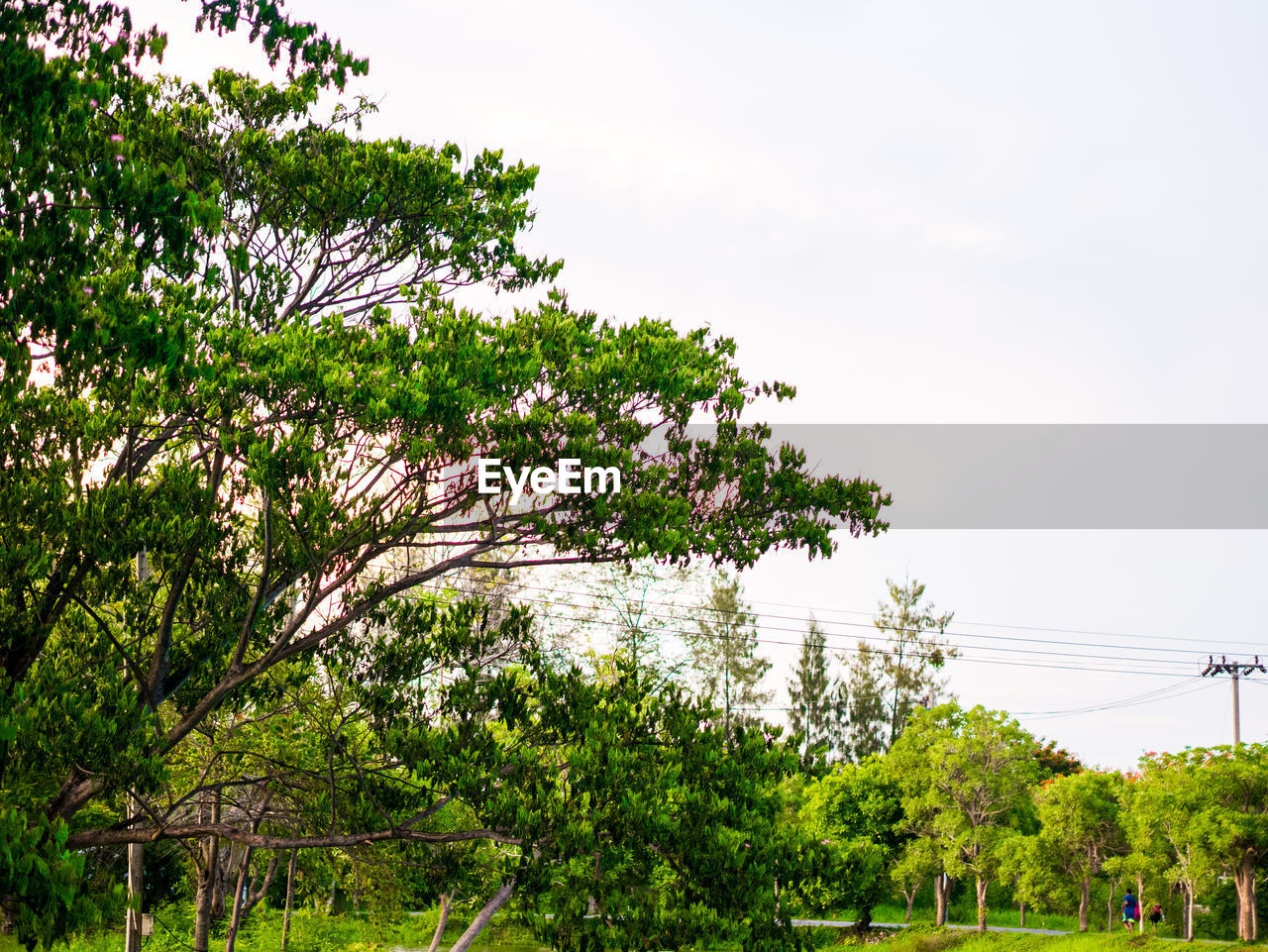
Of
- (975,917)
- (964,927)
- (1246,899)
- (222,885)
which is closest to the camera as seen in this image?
(222,885)

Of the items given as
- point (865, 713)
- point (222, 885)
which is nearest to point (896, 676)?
point (865, 713)

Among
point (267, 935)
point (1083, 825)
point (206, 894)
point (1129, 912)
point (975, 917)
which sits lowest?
point (975, 917)

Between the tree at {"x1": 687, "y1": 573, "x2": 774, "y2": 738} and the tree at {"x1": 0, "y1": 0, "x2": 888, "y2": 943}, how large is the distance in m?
27.0

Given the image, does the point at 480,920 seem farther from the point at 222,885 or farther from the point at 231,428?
the point at 222,885

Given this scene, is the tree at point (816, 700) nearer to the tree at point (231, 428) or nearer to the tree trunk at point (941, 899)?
the tree trunk at point (941, 899)

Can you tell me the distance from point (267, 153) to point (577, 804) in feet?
22.9

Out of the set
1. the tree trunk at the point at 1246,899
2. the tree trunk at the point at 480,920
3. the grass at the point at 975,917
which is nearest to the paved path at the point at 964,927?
the grass at the point at 975,917

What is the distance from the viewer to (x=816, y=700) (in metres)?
47.8

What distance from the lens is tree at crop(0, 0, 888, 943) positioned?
6.51 metres

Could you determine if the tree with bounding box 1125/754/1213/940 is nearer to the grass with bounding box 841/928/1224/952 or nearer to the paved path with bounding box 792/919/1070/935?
the grass with bounding box 841/928/1224/952

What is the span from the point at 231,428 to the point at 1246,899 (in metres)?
29.2

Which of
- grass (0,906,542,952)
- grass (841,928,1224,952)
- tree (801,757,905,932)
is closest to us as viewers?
grass (0,906,542,952)

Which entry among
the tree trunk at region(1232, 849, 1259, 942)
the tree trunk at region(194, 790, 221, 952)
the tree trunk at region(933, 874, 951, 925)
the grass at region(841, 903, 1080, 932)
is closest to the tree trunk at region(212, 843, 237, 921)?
the tree trunk at region(194, 790, 221, 952)

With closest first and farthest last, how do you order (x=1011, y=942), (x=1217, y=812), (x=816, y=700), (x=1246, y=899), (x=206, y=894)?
(x=206, y=894) < (x=1217, y=812) < (x=1246, y=899) < (x=1011, y=942) < (x=816, y=700)
